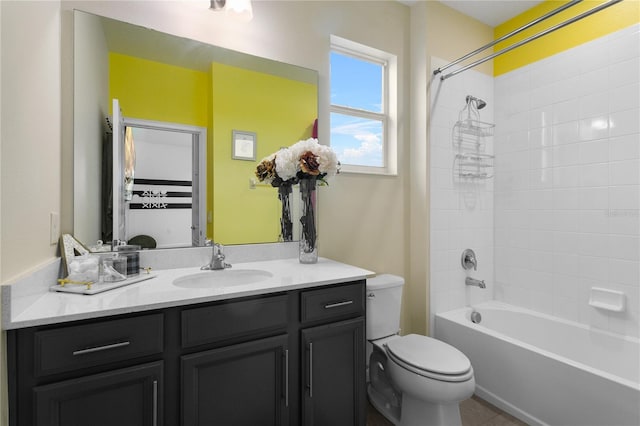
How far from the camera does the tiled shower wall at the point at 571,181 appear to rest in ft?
6.44

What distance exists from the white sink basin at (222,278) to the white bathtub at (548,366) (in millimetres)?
1445

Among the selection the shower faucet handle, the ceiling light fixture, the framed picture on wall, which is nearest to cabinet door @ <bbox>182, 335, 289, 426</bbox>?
the framed picture on wall

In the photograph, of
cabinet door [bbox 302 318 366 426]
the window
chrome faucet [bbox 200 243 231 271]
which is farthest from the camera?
the window

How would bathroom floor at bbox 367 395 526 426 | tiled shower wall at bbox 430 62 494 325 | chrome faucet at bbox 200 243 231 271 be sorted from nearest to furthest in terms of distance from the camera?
chrome faucet at bbox 200 243 231 271 < bathroom floor at bbox 367 395 526 426 < tiled shower wall at bbox 430 62 494 325

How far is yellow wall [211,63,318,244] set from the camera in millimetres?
1704

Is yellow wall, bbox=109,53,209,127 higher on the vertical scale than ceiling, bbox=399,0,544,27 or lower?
lower

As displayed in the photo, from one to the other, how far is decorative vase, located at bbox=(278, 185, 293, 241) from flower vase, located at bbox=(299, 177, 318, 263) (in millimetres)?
81

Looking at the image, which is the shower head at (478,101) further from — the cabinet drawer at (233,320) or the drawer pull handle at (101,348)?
the drawer pull handle at (101,348)

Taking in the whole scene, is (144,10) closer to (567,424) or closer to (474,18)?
(474,18)

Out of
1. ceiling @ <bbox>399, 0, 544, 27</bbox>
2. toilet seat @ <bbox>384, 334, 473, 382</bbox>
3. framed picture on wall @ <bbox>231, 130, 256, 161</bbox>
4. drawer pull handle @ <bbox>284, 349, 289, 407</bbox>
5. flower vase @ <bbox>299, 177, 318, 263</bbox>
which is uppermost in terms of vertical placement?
ceiling @ <bbox>399, 0, 544, 27</bbox>

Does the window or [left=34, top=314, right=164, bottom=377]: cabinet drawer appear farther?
the window

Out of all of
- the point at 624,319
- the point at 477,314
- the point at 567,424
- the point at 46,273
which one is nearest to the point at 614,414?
→ the point at 567,424

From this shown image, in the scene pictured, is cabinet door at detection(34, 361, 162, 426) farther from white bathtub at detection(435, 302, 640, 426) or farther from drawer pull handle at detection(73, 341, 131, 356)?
white bathtub at detection(435, 302, 640, 426)

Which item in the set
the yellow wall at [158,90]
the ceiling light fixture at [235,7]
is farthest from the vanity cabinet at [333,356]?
the ceiling light fixture at [235,7]
